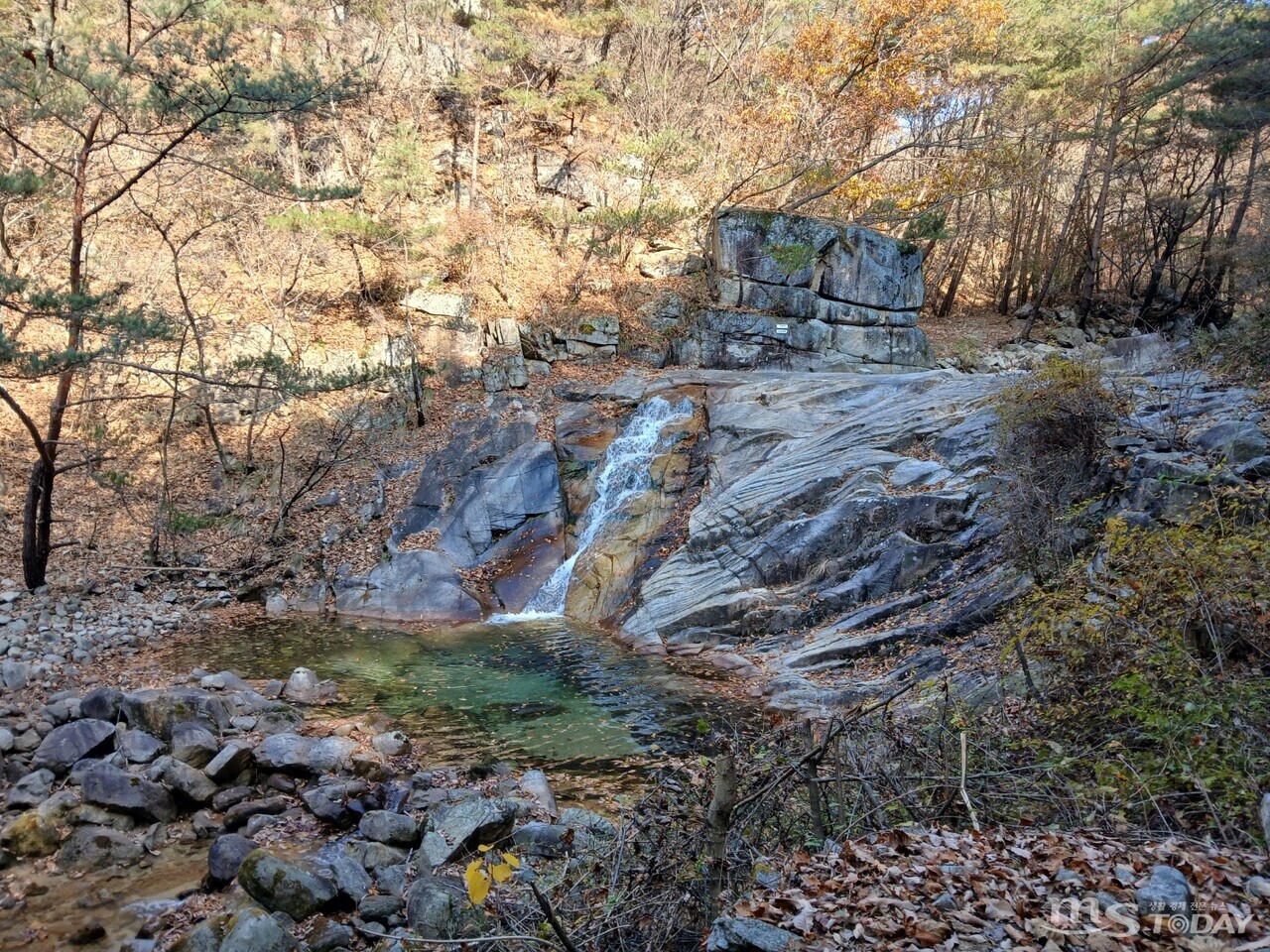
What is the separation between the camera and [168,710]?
6801mm

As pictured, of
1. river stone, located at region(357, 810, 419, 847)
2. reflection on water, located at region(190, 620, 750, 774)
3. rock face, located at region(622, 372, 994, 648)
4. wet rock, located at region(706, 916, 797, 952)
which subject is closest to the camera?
wet rock, located at region(706, 916, 797, 952)

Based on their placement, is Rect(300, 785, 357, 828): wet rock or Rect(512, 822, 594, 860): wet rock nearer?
Rect(512, 822, 594, 860): wet rock

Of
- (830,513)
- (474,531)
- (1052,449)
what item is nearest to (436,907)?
Answer: (1052,449)

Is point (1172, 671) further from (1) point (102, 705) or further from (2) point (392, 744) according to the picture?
(1) point (102, 705)

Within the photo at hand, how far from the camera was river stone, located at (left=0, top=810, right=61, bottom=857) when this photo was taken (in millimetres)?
5016

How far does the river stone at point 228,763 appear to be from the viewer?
239 inches

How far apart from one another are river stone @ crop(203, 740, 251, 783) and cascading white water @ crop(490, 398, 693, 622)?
6271 mm

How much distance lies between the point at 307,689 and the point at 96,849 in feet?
11.5

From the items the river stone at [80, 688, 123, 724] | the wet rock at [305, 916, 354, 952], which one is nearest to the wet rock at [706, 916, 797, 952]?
the wet rock at [305, 916, 354, 952]

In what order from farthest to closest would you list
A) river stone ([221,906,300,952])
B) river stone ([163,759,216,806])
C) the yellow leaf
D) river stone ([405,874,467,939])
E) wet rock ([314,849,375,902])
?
river stone ([163,759,216,806]) → wet rock ([314,849,375,902]) → river stone ([405,874,467,939]) → river stone ([221,906,300,952]) → the yellow leaf

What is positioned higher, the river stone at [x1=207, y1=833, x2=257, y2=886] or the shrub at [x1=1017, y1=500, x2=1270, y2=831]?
the shrub at [x1=1017, y1=500, x2=1270, y2=831]

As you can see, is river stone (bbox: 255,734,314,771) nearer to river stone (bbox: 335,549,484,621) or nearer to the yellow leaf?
the yellow leaf

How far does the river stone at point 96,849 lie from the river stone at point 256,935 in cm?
157

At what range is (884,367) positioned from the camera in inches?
785
